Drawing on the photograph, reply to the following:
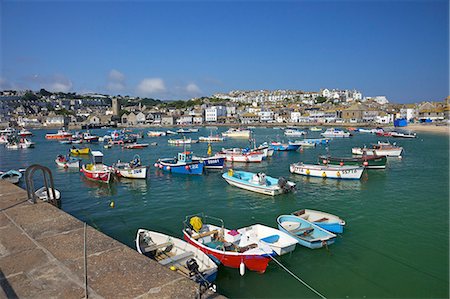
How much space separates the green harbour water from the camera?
9508 mm

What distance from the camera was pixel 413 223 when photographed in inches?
585

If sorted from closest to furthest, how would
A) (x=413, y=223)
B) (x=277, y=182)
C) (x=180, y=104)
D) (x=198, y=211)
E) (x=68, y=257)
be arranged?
(x=68, y=257) → (x=413, y=223) → (x=198, y=211) → (x=277, y=182) → (x=180, y=104)

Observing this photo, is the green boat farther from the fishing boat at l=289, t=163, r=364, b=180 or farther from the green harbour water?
the fishing boat at l=289, t=163, r=364, b=180

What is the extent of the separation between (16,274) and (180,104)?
189794mm

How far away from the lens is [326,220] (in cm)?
1376

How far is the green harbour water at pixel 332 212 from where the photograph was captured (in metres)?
9.51

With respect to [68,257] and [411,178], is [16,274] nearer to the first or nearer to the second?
[68,257]

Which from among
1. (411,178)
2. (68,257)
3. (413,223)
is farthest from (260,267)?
(411,178)

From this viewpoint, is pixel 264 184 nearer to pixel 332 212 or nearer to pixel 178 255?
pixel 332 212

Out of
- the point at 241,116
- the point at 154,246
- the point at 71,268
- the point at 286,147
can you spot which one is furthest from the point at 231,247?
the point at 241,116

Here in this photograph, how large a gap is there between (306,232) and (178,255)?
583 centimetres

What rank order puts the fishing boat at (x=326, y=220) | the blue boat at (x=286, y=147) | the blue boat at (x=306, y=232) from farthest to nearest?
the blue boat at (x=286, y=147), the fishing boat at (x=326, y=220), the blue boat at (x=306, y=232)

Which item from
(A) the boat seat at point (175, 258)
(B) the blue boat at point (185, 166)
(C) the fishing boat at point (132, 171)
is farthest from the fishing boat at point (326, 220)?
(C) the fishing boat at point (132, 171)

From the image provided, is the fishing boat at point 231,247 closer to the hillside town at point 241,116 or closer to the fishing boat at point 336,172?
the fishing boat at point 336,172
